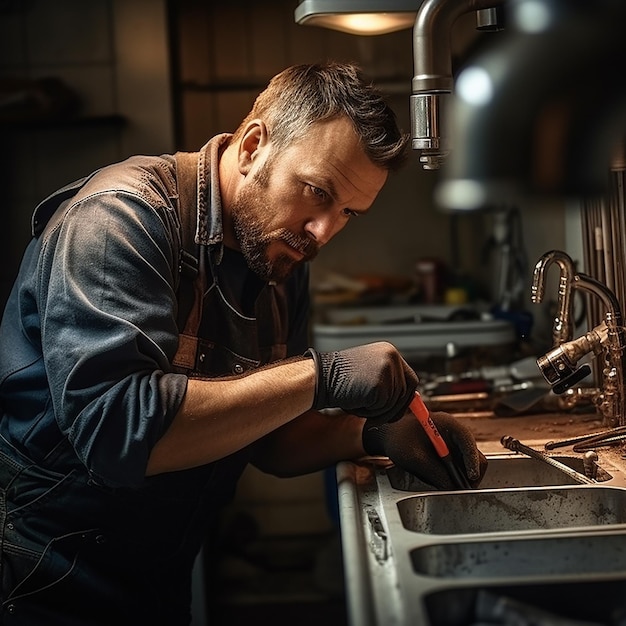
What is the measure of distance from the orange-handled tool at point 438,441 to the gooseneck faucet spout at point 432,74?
431 mm

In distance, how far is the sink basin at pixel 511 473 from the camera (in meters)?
1.73

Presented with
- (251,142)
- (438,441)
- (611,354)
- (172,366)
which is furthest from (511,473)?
(251,142)

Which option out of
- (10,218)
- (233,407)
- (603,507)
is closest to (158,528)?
(233,407)

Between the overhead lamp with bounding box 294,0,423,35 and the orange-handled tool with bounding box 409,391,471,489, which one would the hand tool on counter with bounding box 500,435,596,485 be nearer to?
the orange-handled tool with bounding box 409,391,471,489

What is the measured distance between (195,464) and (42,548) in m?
0.34

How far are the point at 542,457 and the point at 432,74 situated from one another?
671mm

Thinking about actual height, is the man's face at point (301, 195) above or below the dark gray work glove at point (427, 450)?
above

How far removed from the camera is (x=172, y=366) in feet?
5.39

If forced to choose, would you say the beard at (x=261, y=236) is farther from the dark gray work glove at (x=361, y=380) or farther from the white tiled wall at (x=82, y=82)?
the white tiled wall at (x=82, y=82)

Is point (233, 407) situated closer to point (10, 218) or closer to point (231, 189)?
point (231, 189)

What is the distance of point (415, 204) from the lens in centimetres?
421

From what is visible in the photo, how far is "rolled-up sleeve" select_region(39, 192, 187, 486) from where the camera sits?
4.58 feet

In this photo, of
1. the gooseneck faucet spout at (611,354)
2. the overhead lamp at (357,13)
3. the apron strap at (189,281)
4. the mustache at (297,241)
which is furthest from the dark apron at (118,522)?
the gooseneck faucet spout at (611,354)

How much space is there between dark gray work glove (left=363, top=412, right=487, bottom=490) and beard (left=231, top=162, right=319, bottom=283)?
0.32 m
